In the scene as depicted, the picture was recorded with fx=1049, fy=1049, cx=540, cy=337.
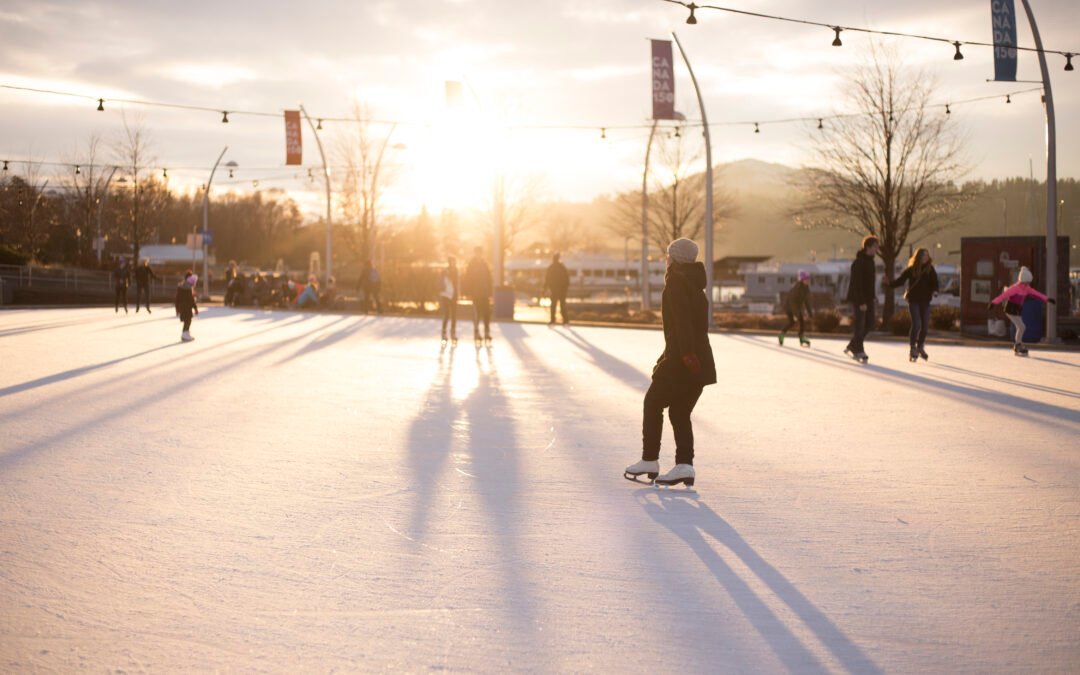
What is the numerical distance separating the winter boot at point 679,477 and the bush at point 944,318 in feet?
83.3

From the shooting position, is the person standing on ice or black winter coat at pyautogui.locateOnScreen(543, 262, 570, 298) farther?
black winter coat at pyautogui.locateOnScreen(543, 262, 570, 298)

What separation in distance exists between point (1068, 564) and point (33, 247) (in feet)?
210

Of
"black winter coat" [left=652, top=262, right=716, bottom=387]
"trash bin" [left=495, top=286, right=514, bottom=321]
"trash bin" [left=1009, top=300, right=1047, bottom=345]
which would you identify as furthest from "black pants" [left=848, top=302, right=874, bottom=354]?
"trash bin" [left=495, top=286, right=514, bottom=321]

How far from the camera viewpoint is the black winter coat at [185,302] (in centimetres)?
2048

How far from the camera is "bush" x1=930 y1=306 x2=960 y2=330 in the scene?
29922mm

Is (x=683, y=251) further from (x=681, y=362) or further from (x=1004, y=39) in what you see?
(x=1004, y=39)

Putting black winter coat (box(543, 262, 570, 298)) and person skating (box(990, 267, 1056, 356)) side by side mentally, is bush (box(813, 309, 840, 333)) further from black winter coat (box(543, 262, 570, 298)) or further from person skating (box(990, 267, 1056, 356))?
person skating (box(990, 267, 1056, 356))

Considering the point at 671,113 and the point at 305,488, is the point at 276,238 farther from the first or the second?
the point at 305,488

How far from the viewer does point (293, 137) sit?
1339 inches

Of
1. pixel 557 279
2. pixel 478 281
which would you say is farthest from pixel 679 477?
pixel 557 279

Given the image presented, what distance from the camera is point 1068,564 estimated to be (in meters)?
4.98

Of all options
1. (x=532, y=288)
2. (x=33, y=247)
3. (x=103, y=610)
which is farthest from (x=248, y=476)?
(x=532, y=288)

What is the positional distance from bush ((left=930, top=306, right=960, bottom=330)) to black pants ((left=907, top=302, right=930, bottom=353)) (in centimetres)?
1392

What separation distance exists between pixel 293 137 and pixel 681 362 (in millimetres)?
29461
